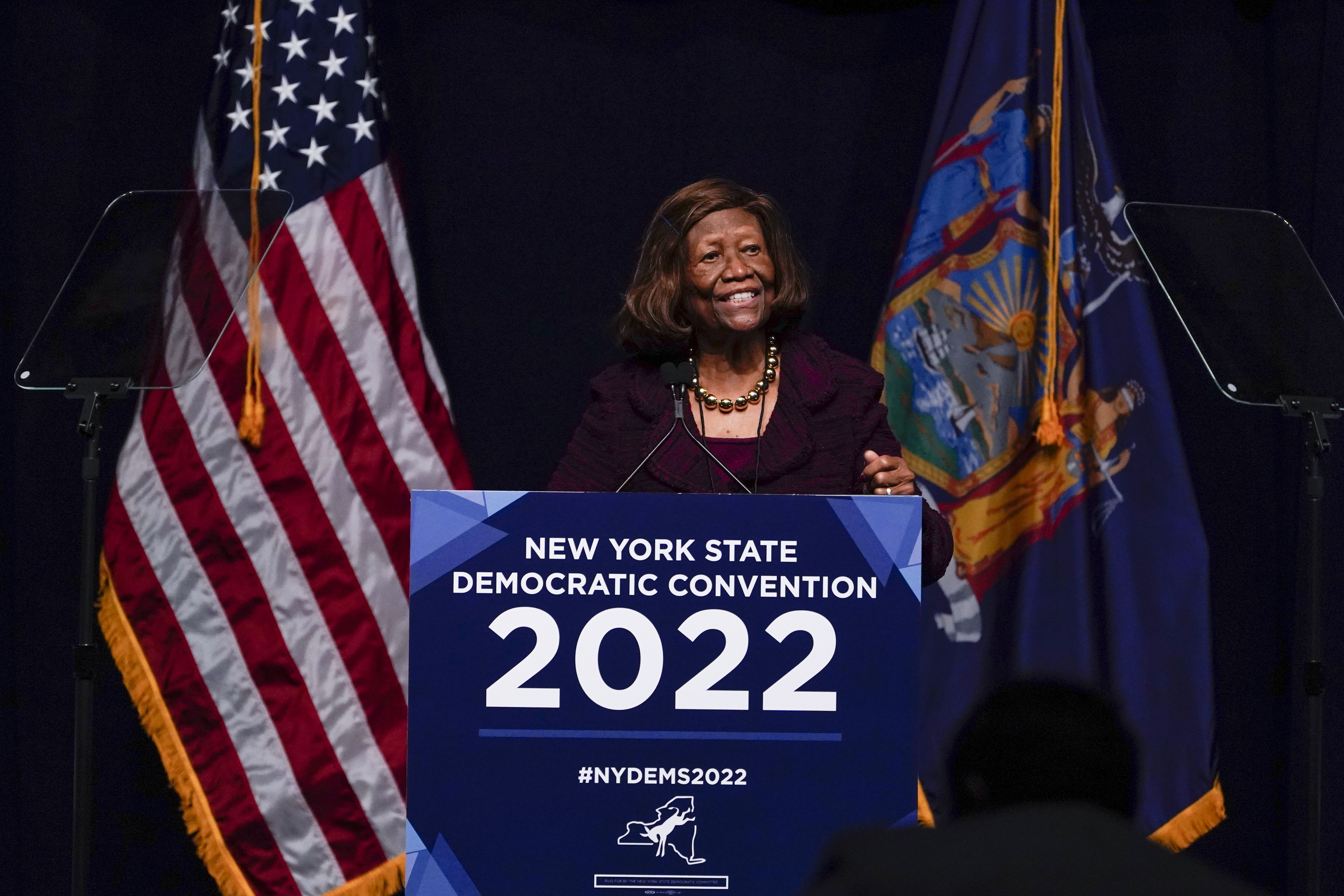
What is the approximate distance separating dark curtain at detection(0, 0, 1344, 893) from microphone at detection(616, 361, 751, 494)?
3.96ft

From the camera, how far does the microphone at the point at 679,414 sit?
213cm

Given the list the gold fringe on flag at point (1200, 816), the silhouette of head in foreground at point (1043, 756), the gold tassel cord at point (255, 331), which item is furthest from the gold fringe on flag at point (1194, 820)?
the silhouette of head in foreground at point (1043, 756)

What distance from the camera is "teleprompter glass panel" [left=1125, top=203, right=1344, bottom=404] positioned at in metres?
2.66

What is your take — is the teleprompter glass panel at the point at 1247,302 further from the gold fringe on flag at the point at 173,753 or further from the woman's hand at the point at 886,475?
the gold fringe on flag at the point at 173,753

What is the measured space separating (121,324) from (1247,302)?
2.22 metres

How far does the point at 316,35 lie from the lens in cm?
322

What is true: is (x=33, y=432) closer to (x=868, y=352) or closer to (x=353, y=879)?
(x=353, y=879)

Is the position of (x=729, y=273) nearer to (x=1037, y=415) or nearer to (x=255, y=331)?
(x=1037, y=415)

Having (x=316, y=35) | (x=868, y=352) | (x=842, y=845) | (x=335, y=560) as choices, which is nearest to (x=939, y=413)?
(x=868, y=352)

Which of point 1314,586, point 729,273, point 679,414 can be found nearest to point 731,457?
point 679,414

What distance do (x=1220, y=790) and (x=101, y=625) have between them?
2.73 m

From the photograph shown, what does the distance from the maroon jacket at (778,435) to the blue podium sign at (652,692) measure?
0.48 metres

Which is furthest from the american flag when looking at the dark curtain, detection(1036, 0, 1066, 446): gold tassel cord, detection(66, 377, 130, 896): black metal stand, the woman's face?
detection(1036, 0, 1066, 446): gold tassel cord

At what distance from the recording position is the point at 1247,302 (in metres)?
2.72
